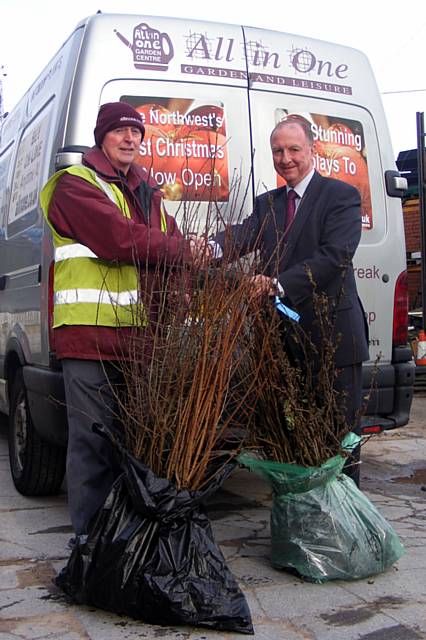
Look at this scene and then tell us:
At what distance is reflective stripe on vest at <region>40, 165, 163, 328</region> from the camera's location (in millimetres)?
3406

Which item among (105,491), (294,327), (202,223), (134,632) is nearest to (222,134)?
(202,223)

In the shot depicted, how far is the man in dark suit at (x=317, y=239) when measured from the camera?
11.9 ft

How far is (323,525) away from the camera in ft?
10.9

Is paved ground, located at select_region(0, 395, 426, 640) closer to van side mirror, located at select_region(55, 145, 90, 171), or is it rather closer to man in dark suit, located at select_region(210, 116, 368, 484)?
man in dark suit, located at select_region(210, 116, 368, 484)

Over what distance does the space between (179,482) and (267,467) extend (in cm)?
47

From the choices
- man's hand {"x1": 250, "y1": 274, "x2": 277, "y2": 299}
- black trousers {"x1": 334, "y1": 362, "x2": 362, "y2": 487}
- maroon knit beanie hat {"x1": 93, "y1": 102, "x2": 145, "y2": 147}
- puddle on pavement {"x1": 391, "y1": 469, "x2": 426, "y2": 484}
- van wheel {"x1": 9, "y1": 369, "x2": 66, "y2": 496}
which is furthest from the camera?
puddle on pavement {"x1": 391, "y1": 469, "x2": 426, "y2": 484}

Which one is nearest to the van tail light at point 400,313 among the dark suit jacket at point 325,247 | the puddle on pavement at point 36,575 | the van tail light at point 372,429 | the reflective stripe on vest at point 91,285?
the van tail light at point 372,429

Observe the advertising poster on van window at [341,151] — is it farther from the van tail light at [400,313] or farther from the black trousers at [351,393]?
the black trousers at [351,393]

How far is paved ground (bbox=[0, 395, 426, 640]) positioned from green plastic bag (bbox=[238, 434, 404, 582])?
8 cm

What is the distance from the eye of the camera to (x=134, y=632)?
9.62 feet

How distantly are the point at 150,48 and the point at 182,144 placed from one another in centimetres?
49

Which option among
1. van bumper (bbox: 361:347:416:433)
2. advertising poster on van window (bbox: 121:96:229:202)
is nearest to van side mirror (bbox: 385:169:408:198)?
van bumper (bbox: 361:347:416:433)

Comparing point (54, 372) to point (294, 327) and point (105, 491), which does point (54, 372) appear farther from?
point (294, 327)

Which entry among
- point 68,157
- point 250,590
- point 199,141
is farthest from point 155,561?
point 199,141
